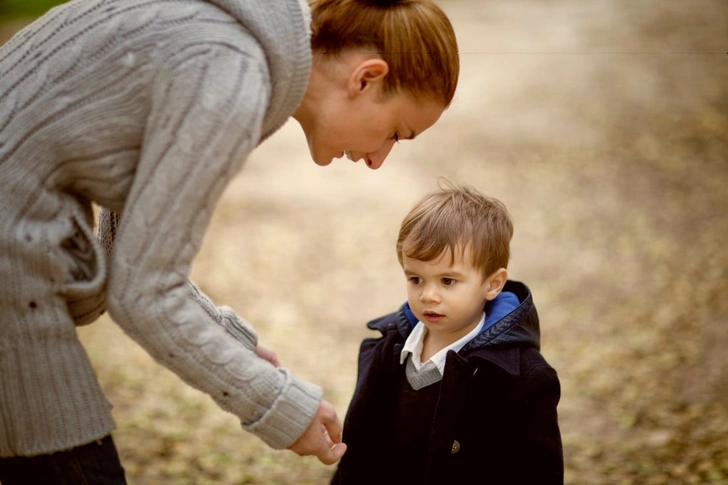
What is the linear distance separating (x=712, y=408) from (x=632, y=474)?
94cm

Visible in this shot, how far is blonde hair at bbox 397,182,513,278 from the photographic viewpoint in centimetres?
252

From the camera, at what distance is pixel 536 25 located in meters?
14.4

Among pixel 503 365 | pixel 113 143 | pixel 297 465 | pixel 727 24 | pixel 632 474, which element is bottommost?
pixel 297 465

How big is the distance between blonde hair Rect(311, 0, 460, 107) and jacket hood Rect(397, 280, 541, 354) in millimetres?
782

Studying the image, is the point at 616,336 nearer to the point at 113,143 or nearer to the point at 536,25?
the point at 113,143

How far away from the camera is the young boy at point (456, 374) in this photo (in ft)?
7.97

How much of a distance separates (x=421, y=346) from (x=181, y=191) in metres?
1.18

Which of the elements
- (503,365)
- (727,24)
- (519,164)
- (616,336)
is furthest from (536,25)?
(503,365)

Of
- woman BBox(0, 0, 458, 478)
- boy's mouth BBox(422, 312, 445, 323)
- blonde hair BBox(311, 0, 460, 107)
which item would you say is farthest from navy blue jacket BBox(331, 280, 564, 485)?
blonde hair BBox(311, 0, 460, 107)

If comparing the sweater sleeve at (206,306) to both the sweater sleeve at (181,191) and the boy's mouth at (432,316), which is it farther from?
the boy's mouth at (432,316)

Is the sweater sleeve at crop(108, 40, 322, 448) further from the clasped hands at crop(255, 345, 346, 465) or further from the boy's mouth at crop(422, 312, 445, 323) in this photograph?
the boy's mouth at crop(422, 312, 445, 323)

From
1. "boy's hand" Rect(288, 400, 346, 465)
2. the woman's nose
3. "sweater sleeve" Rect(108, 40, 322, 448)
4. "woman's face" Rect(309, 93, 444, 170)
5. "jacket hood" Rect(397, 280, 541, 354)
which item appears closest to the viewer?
"sweater sleeve" Rect(108, 40, 322, 448)

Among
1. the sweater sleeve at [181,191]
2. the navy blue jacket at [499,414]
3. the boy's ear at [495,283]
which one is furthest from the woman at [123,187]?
the boy's ear at [495,283]

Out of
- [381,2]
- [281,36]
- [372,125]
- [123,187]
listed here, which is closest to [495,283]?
[372,125]
